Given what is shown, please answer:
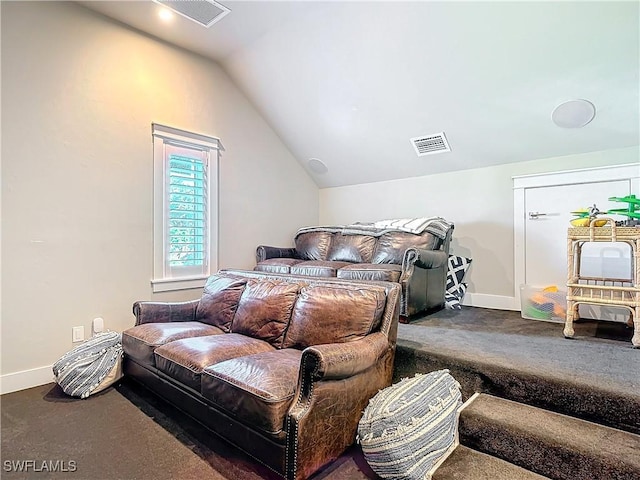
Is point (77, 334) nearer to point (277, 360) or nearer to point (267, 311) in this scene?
point (267, 311)

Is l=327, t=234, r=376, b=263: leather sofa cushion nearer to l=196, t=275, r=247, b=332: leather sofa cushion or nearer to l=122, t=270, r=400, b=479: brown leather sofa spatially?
l=122, t=270, r=400, b=479: brown leather sofa

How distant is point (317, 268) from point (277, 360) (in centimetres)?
189

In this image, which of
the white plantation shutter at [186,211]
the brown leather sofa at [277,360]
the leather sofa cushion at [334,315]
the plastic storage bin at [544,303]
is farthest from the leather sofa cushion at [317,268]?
the plastic storage bin at [544,303]

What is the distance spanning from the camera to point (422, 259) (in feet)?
10.7

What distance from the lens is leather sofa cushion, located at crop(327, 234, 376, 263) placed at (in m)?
4.04

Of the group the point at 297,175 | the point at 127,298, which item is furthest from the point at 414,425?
the point at 297,175

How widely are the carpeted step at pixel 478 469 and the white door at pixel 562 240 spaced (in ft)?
7.94

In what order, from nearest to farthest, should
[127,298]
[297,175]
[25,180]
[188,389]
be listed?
1. [188,389]
2. [25,180]
3. [127,298]
4. [297,175]

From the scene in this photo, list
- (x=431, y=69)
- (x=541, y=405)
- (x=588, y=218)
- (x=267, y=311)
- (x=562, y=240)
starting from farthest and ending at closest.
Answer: (x=562, y=240) → (x=431, y=69) → (x=588, y=218) → (x=267, y=311) → (x=541, y=405)

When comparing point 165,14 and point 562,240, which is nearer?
point 165,14

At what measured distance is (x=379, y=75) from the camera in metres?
3.60

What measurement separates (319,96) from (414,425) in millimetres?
3552

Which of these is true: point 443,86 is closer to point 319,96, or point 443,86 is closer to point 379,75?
point 379,75

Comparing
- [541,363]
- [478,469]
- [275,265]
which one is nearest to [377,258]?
[275,265]
